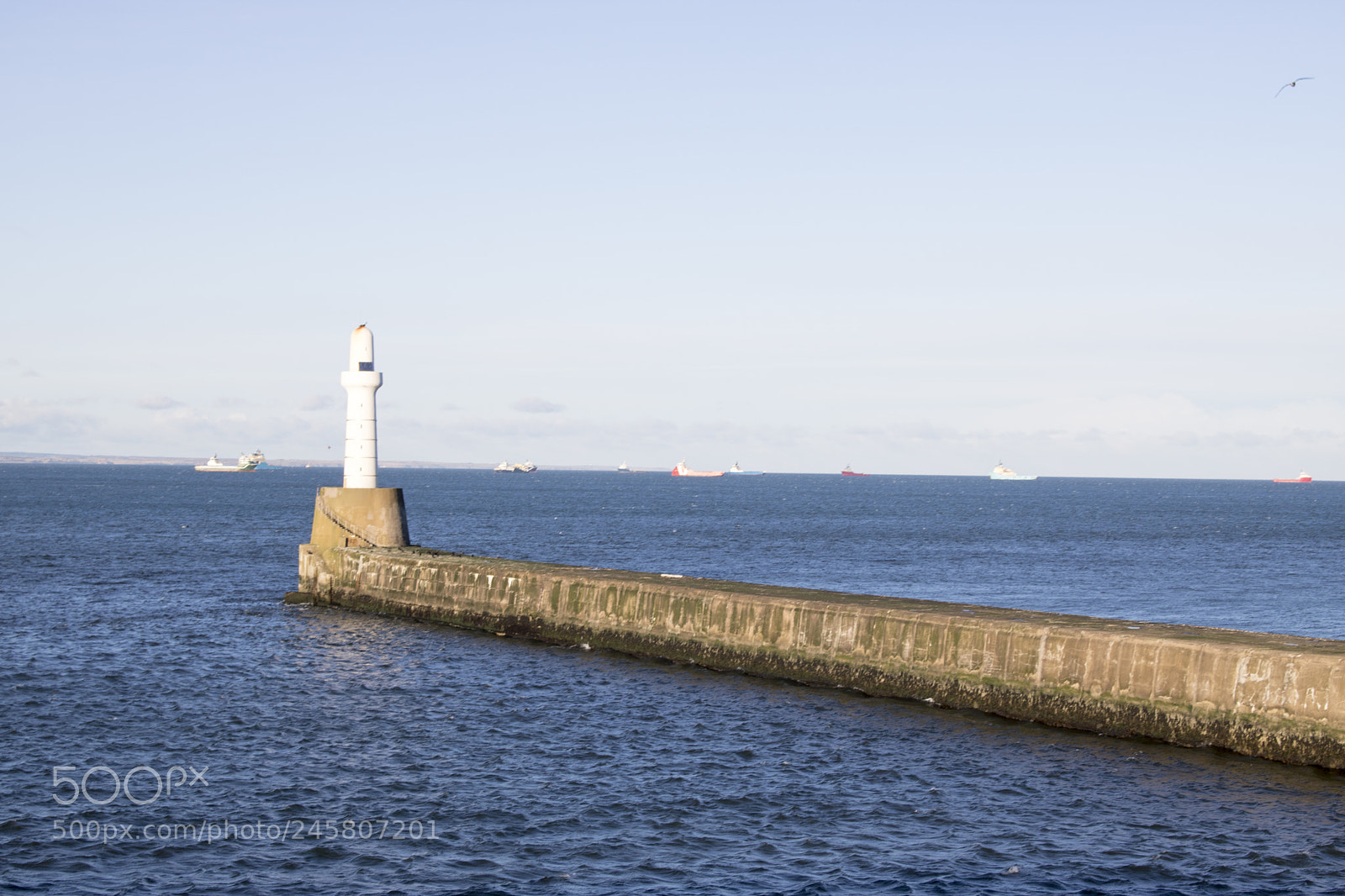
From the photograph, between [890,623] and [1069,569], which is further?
[1069,569]

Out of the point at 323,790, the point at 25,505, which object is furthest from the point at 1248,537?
the point at 25,505

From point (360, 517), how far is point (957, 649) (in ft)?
63.7

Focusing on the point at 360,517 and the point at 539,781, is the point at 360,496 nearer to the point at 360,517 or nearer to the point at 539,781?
the point at 360,517

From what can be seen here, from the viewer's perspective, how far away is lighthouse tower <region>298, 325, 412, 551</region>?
33.0 m

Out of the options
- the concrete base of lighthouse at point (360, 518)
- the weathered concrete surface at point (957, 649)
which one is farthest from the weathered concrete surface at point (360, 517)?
the weathered concrete surface at point (957, 649)

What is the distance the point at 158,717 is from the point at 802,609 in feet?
37.3

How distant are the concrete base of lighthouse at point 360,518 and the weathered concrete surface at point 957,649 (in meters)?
3.23

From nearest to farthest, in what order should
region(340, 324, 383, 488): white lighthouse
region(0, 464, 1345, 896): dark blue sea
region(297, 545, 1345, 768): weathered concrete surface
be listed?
region(0, 464, 1345, 896): dark blue sea → region(297, 545, 1345, 768): weathered concrete surface → region(340, 324, 383, 488): white lighthouse

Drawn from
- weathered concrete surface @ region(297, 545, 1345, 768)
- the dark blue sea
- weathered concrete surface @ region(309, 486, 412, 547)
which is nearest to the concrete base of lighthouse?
weathered concrete surface @ region(309, 486, 412, 547)

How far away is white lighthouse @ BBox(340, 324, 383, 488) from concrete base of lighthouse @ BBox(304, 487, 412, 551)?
64 centimetres

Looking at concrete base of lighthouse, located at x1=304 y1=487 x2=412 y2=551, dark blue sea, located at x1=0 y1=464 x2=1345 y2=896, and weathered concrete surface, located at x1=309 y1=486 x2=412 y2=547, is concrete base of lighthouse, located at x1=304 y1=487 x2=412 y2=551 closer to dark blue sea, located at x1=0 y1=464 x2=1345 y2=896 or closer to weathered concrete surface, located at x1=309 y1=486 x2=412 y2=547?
weathered concrete surface, located at x1=309 y1=486 x2=412 y2=547

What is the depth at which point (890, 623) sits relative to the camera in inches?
810

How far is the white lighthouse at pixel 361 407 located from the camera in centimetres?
3291

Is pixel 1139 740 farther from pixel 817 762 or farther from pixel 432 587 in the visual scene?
pixel 432 587
